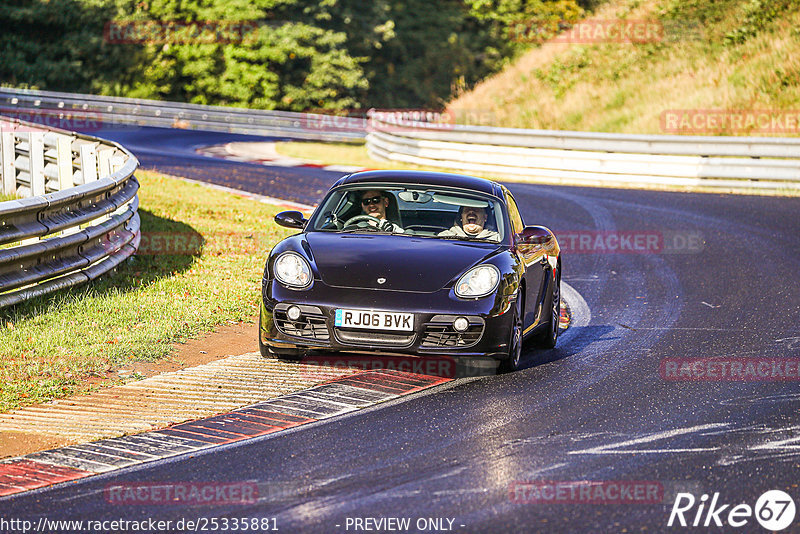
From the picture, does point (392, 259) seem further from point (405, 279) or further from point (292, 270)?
point (292, 270)

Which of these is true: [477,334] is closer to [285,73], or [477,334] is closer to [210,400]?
[210,400]

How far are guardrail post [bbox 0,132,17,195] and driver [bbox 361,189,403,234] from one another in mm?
9082

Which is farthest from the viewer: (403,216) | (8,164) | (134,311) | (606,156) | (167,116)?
(167,116)

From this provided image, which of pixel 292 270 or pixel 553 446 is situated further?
pixel 292 270

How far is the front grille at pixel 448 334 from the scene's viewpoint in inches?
305

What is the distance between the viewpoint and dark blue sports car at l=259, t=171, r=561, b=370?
7742 mm

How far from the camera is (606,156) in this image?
23656mm

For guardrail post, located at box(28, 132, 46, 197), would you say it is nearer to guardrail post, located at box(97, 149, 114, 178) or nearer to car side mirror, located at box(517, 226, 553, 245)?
guardrail post, located at box(97, 149, 114, 178)

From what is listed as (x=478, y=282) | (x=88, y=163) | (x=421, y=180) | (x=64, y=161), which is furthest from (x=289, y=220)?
(x=64, y=161)

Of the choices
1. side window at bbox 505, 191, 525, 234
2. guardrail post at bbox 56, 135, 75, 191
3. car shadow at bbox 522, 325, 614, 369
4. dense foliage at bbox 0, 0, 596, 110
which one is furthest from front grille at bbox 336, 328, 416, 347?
dense foliage at bbox 0, 0, 596, 110

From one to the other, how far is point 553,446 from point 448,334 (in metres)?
1.73

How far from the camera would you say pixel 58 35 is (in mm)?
49594

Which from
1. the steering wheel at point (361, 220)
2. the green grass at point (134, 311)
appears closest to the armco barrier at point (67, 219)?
the green grass at point (134, 311)

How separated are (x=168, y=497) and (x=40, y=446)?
1.29m
